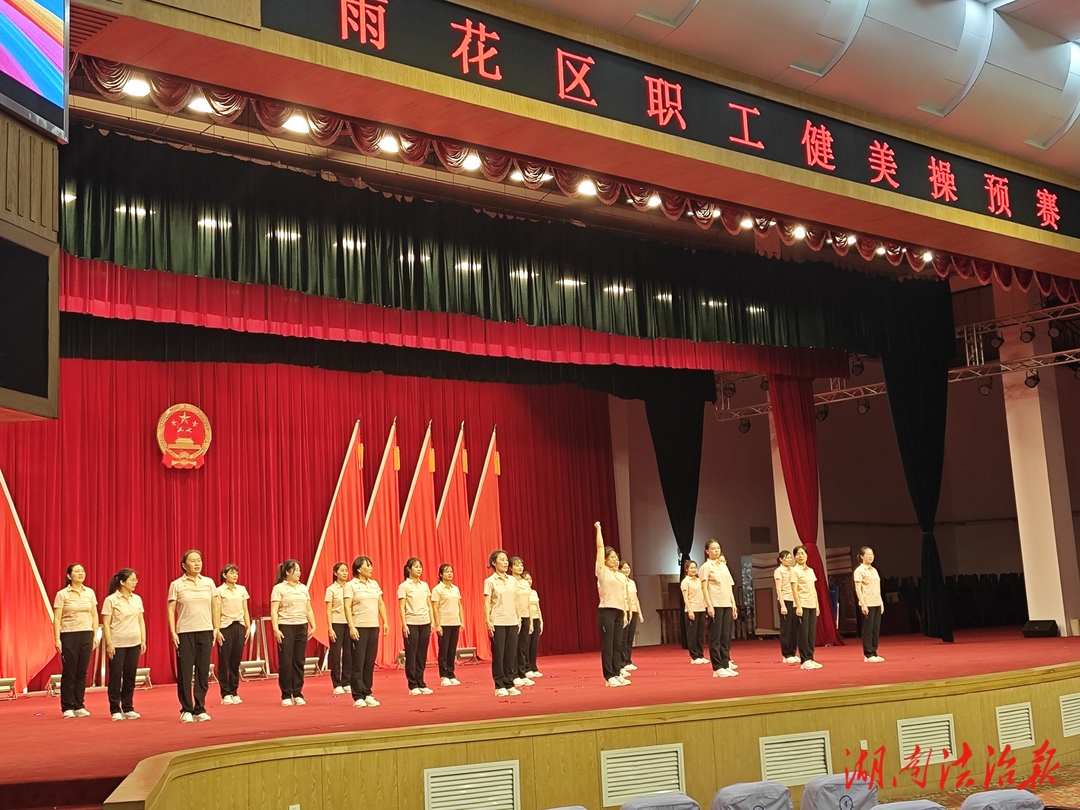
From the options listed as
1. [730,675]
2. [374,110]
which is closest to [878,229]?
[730,675]

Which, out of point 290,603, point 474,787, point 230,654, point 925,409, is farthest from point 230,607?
point 925,409

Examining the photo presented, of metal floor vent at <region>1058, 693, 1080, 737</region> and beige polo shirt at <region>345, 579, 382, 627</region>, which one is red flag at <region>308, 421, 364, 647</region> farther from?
metal floor vent at <region>1058, 693, 1080, 737</region>

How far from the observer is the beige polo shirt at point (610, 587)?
27.9 ft

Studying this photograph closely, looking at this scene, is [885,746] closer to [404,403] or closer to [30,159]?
[30,159]

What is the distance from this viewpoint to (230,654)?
797 cm

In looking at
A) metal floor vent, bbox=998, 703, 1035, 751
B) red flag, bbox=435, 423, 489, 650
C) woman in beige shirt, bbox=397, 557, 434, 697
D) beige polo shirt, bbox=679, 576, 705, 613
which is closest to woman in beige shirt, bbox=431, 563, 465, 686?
woman in beige shirt, bbox=397, 557, 434, 697

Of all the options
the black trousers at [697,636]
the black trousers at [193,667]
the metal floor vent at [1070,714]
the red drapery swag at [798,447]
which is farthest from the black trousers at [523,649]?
the red drapery swag at [798,447]

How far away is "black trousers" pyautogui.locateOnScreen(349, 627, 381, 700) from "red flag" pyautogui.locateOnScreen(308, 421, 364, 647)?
424 cm

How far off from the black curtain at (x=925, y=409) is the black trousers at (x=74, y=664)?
9.49 metres

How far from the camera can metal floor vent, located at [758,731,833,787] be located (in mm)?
6121

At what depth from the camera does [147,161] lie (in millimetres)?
8703

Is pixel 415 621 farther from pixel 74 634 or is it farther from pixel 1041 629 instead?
pixel 1041 629

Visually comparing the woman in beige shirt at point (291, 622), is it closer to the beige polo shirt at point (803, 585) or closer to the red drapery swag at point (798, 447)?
the beige polo shirt at point (803, 585)

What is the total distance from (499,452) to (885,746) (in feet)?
26.7
